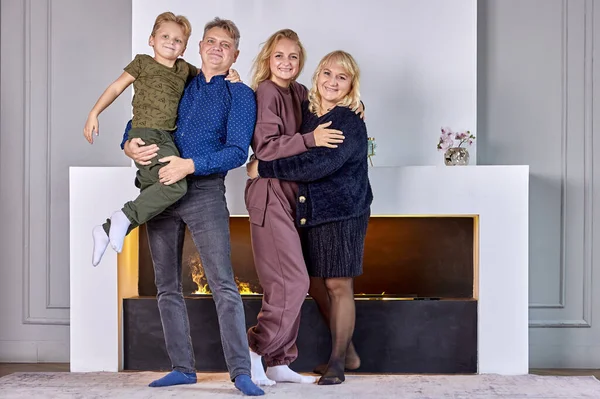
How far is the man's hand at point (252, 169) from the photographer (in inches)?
120

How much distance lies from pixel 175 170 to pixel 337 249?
0.73 m

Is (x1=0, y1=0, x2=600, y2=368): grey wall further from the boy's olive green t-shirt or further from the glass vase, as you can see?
the boy's olive green t-shirt

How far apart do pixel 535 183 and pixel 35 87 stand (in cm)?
260

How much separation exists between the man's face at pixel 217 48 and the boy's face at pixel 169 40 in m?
0.09

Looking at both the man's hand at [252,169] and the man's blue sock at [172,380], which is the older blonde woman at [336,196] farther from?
the man's blue sock at [172,380]

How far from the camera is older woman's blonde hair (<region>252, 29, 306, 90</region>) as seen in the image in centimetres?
298

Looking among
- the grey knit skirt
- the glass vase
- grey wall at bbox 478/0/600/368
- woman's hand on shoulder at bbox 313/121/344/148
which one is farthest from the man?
grey wall at bbox 478/0/600/368

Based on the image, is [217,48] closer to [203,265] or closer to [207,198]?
[207,198]

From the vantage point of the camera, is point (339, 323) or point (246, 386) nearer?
point (246, 386)

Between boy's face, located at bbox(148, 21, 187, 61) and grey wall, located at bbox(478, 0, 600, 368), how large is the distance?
1.65 meters

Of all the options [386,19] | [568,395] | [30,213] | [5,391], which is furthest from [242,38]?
[568,395]

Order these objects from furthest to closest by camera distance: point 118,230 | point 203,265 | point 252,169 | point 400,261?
1. point 400,261
2. point 252,169
3. point 203,265
4. point 118,230

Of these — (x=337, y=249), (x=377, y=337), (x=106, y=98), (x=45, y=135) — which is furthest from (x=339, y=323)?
(x=45, y=135)

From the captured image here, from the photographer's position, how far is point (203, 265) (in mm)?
2830
